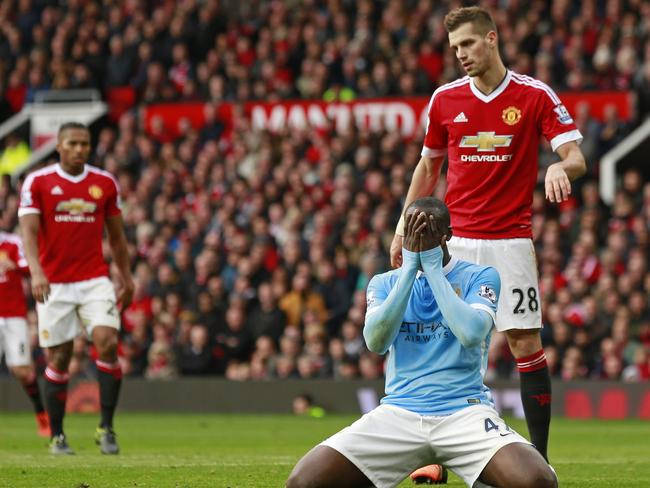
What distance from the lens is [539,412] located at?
8438mm

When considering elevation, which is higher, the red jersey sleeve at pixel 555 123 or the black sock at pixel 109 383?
the red jersey sleeve at pixel 555 123

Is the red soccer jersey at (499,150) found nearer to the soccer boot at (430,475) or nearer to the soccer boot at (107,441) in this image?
the soccer boot at (430,475)

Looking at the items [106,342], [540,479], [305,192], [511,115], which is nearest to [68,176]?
[106,342]

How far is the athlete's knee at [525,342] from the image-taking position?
334 inches

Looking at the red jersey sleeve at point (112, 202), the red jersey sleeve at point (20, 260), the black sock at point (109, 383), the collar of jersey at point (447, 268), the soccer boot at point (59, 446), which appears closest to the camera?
the collar of jersey at point (447, 268)

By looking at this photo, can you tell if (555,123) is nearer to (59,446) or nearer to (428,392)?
(428,392)

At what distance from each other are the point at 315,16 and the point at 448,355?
18042 mm

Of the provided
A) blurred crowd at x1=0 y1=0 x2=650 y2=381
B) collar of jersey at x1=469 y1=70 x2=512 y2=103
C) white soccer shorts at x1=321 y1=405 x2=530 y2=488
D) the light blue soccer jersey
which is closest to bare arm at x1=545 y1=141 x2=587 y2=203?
collar of jersey at x1=469 y1=70 x2=512 y2=103

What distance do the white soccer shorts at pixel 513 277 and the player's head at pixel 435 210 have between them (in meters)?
2.16

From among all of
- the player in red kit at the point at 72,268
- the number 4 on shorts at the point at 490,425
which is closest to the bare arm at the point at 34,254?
the player in red kit at the point at 72,268

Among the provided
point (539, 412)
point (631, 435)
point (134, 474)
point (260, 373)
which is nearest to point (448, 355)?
point (539, 412)

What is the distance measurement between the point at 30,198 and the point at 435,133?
3.70 m

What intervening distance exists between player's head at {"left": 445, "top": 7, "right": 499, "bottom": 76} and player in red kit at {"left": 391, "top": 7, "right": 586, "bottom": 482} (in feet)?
0.18

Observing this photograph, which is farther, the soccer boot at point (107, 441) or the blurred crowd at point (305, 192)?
the blurred crowd at point (305, 192)
